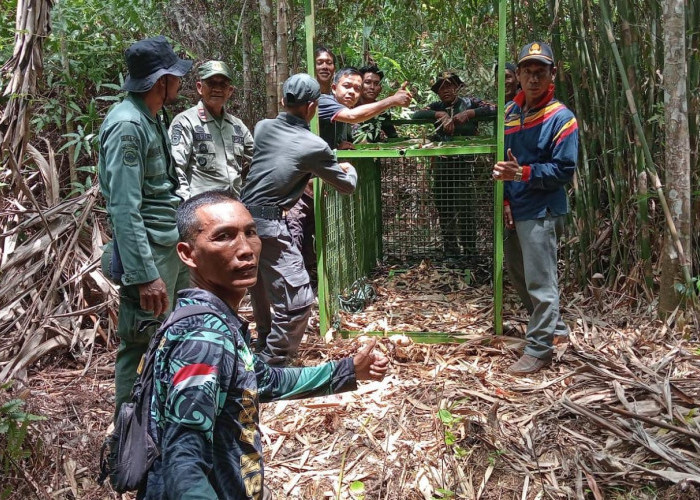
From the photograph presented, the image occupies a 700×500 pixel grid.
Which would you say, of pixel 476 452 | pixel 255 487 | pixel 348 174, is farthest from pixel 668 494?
pixel 348 174

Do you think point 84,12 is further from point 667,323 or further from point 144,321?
point 667,323

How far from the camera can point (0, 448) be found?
3.02 metres

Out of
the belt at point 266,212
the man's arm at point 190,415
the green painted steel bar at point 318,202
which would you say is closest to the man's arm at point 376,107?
the green painted steel bar at point 318,202

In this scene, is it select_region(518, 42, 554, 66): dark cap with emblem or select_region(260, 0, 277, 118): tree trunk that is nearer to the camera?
select_region(518, 42, 554, 66): dark cap with emblem

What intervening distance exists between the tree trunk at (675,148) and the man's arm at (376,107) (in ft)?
5.42

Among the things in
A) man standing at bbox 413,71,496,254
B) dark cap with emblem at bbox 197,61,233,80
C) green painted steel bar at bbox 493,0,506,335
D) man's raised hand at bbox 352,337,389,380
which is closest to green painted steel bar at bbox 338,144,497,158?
green painted steel bar at bbox 493,0,506,335

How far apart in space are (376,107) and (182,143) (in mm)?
1293

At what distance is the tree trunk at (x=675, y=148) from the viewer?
4418 millimetres

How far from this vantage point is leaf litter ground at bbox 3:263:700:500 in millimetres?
3213

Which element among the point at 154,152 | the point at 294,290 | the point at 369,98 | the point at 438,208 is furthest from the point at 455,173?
the point at 154,152

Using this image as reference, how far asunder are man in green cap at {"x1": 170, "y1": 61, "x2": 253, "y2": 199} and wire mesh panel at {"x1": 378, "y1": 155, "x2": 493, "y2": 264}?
2.17 metres

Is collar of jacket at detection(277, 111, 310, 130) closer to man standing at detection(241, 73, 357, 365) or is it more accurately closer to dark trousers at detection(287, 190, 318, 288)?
man standing at detection(241, 73, 357, 365)

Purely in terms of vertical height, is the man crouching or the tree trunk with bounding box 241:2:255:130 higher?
the tree trunk with bounding box 241:2:255:130

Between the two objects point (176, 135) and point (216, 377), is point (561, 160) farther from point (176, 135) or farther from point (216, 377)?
point (216, 377)
